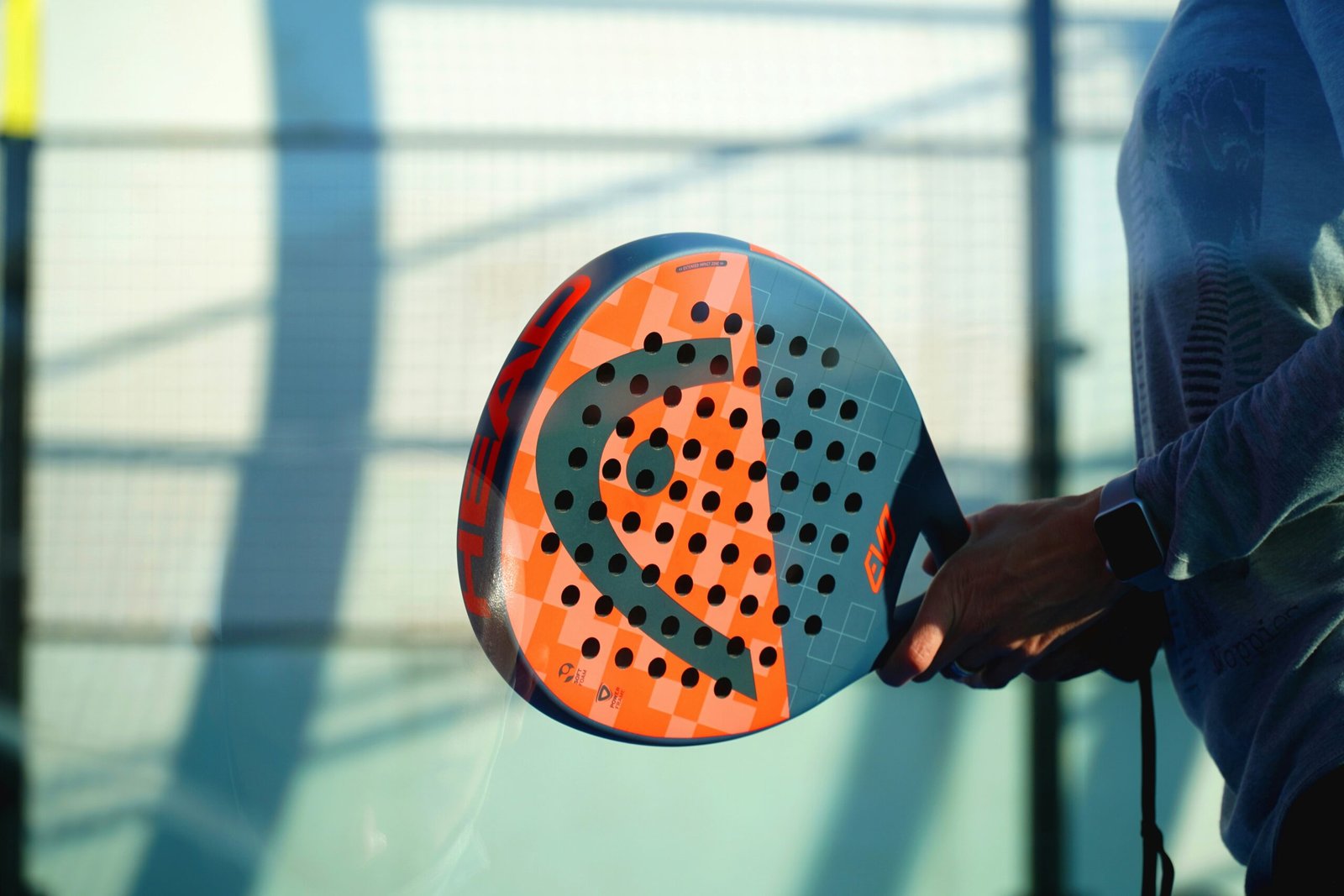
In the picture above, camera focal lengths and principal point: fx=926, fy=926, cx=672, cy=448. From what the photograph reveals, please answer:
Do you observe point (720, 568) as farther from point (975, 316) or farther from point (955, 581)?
point (975, 316)

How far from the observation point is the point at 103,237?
116 cm

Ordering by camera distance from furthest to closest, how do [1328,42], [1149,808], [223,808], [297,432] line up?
[297,432] < [223,808] < [1149,808] < [1328,42]

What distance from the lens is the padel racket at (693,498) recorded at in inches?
14.3

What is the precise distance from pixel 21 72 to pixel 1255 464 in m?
1.42

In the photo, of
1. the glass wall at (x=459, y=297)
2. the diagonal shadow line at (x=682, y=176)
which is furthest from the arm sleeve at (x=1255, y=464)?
the diagonal shadow line at (x=682, y=176)

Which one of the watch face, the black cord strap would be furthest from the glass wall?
the watch face

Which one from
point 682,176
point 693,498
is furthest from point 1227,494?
point 682,176

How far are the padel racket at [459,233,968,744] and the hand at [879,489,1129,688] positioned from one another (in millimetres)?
16

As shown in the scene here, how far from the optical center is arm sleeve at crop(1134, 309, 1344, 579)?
0.37 metres

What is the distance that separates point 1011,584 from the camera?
0.47 metres

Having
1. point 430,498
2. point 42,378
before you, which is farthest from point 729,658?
point 42,378

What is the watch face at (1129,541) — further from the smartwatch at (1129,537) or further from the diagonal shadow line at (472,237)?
the diagonal shadow line at (472,237)

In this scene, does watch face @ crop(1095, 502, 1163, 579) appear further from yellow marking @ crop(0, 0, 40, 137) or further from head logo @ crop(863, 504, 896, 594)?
yellow marking @ crop(0, 0, 40, 137)

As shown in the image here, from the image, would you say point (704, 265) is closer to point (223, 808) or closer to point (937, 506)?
point (937, 506)
